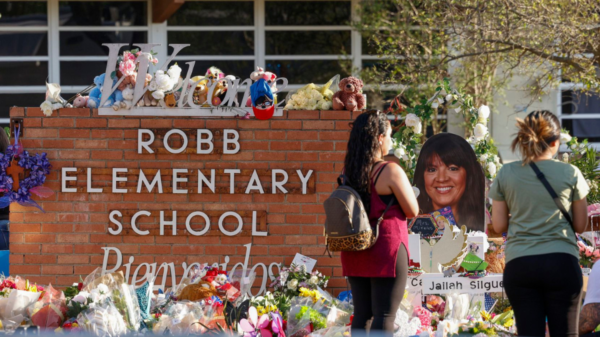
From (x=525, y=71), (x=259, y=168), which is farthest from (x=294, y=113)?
(x=525, y=71)

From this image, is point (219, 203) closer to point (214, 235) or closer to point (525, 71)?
point (214, 235)

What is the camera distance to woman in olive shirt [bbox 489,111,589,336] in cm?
326

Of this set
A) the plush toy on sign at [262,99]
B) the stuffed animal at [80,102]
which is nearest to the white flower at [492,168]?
the plush toy on sign at [262,99]

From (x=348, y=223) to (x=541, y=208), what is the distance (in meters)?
0.92

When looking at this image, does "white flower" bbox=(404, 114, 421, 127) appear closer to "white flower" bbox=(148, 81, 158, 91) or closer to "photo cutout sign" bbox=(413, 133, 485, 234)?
"photo cutout sign" bbox=(413, 133, 485, 234)

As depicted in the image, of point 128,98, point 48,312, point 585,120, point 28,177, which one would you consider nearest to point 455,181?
point 128,98

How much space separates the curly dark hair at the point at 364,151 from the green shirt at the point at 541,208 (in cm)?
69

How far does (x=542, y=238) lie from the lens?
3295 millimetres

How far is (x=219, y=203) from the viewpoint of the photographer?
17.4ft

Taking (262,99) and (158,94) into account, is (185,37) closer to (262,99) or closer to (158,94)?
(158,94)

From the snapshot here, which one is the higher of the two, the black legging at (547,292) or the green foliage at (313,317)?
the black legging at (547,292)

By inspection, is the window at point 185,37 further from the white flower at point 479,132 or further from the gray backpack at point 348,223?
the gray backpack at point 348,223

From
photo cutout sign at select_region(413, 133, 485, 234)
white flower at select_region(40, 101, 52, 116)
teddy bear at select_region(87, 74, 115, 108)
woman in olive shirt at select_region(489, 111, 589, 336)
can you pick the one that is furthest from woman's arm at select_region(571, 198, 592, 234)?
white flower at select_region(40, 101, 52, 116)

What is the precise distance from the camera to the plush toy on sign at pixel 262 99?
5.18 m
